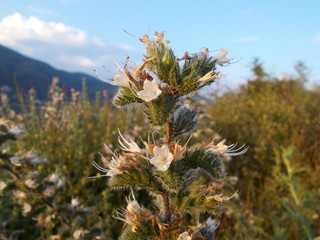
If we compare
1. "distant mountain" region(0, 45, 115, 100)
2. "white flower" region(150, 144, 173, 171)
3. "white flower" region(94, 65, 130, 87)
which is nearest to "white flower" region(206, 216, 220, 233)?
"white flower" region(150, 144, 173, 171)

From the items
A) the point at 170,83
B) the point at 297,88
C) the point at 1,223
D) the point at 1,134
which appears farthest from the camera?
the point at 297,88

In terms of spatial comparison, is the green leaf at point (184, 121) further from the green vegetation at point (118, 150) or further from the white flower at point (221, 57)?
the white flower at point (221, 57)

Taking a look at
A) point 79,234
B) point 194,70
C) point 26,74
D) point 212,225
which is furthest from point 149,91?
point 26,74

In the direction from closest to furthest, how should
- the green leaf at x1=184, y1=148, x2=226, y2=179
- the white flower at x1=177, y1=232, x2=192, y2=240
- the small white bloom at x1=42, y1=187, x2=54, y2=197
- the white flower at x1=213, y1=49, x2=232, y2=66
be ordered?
the white flower at x1=177, y1=232, x2=192, y2=240
the green leaf at x1=184, y1=148, x2=226, y2=179
the white flower at x1=213, y1=49, x2=232, y2=66
the small white bloom at x1=42, y1=187, x2=54, y2=197

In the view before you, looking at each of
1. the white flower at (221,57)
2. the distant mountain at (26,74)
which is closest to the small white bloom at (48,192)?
the white flower at (221,57)

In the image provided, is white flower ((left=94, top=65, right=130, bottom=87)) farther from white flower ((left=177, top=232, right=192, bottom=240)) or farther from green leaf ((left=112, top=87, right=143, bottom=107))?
white flower ((left=177, top=232, right=192, bottom=240))

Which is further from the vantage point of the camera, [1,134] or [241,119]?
[241,119]

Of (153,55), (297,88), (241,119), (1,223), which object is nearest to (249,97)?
(297,88)

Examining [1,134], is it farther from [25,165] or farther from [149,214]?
[149,214]
